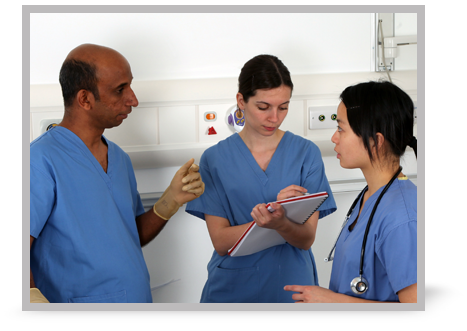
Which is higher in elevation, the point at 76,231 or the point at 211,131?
the point at 211,131

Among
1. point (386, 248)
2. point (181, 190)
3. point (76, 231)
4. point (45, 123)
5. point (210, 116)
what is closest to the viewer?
point (386, 248)

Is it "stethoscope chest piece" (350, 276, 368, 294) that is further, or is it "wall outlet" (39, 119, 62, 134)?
"wall outlet" (39, 119, 62, 134)

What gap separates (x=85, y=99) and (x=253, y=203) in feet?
1.90

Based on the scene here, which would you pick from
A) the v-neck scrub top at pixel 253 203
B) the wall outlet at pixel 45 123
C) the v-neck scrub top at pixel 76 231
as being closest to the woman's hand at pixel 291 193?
the v-neck scrub top at pixel 253 203

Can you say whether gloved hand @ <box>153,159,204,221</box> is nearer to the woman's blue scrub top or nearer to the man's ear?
the man's ear

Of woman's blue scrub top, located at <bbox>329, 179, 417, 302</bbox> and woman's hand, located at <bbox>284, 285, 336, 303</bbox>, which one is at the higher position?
woman's blue scrub top, located at <bbox>329, 179, 417, 302</bbox>

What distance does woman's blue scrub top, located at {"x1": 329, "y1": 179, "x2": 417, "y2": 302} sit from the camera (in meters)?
0.75

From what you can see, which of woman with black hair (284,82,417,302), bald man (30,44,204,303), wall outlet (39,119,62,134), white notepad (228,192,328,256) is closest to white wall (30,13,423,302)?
wall outlet (39,119,62,134)

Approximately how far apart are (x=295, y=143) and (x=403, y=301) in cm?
63

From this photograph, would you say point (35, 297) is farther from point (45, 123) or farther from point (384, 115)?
point (384, 115)

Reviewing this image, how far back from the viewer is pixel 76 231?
955mm

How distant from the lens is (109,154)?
114 cm

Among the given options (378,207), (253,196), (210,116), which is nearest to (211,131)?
(210,116)

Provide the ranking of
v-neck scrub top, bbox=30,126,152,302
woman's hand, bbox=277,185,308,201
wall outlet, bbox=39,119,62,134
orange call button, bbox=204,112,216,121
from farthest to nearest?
orange call button, bbox=204,112,216,121
wall outlet, bbox=39,119,62,134
woman's hand, bbox=277,185,308,201
v-neck scrub top, bbox=30,126,152,302
